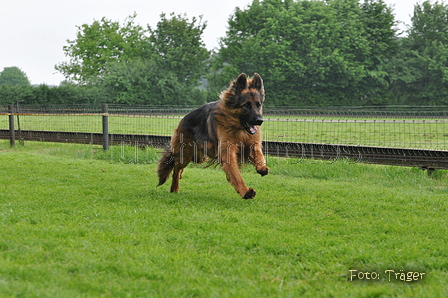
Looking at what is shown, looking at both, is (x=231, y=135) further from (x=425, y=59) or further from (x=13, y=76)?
(x=13, y=76)

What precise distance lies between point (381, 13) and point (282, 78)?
14381 mm

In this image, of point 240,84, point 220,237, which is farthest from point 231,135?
point 220,237

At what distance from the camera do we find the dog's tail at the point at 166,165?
7.41m

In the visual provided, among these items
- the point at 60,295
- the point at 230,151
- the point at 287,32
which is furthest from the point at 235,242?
the point at 287,32

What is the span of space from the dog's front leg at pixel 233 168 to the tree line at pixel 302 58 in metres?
38.0

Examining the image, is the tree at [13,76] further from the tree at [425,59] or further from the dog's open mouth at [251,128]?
the dog's open mouth at [251,128]

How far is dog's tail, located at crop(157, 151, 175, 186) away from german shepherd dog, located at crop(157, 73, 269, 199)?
73mm

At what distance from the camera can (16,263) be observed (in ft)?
12.0

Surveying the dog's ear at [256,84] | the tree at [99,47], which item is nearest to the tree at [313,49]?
the tree at [99,47]

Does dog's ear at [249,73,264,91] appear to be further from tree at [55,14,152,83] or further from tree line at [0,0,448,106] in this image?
tree at [55,14,152,83]

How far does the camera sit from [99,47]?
58094mm

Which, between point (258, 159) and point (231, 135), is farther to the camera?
point (231, 135)

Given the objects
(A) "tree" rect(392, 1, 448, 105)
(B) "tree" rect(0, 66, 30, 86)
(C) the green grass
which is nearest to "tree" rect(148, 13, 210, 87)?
(A) "tree" rect(392, 1, 448, 105)

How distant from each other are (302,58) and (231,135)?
4301 centimetres
